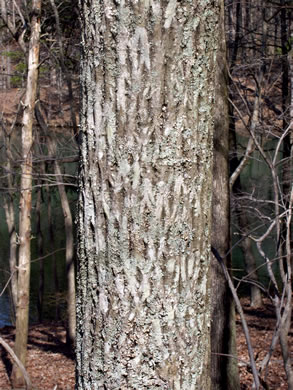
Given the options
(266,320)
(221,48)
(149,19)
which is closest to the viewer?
(149,19)

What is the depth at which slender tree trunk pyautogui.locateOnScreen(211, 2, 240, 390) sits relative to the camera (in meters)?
5.68

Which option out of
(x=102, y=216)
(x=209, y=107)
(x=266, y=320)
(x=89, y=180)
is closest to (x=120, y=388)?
(x=102, y=216)

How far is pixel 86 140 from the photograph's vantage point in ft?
5.24

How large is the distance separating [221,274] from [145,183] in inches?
172

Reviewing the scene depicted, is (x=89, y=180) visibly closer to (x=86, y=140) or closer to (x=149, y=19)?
(x=86, y=140)

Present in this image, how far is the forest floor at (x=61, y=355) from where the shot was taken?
303 inches

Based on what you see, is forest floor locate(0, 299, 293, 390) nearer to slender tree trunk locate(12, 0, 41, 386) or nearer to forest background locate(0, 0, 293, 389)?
forest background locate(0, 0, 293, 389)

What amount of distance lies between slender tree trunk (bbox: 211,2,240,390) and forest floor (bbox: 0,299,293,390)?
166 centimetres

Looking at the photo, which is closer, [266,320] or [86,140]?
[86,140]

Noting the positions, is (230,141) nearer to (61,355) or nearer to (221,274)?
(221,274)

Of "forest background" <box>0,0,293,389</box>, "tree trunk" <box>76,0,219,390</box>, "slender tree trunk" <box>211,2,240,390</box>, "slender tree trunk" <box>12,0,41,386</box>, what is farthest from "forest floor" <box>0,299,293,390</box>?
"tree trunk" <box>76,0,219,390</box>

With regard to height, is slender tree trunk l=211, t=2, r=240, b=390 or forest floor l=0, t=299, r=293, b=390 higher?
slender tree trunk l=211, t=2, r=240, b=390

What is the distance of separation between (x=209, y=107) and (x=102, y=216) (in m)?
0.46

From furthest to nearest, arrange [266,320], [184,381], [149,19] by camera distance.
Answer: [266,320]
[184,381]
[149,19]
